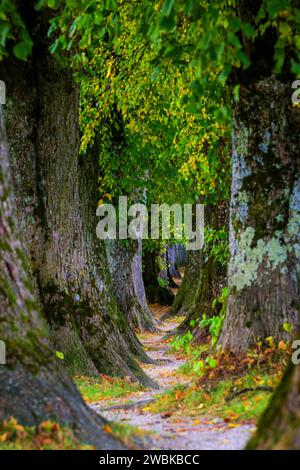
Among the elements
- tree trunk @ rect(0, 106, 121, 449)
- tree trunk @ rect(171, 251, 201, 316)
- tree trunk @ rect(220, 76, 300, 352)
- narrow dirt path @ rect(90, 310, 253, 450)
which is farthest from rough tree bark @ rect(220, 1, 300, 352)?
tree trunk @ rect(171, 251, 201, 316)

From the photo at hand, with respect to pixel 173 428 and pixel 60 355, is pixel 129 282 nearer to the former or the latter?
pixel 60 355

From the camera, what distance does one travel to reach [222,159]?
1261cm

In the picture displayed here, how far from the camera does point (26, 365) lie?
4.74 meters

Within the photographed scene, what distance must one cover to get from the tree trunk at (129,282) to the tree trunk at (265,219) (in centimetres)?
1125

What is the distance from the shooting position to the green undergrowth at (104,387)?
889 centimetres

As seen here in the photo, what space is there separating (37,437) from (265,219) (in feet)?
13.2

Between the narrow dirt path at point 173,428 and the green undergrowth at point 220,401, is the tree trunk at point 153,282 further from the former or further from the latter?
the green undergrowth at point 220,401

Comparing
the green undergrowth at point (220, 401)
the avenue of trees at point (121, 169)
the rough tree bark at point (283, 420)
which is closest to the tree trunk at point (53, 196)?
the avenue of trees at point (121, 169)

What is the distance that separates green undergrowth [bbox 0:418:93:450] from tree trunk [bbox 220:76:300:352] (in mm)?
3388

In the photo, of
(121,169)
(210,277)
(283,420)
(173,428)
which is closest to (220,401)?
(173,428)

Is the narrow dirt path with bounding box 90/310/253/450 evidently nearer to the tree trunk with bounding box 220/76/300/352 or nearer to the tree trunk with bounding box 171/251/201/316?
the tree trunk with bounding box 220/76/300/352

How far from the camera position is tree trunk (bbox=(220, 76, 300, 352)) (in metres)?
7.54
